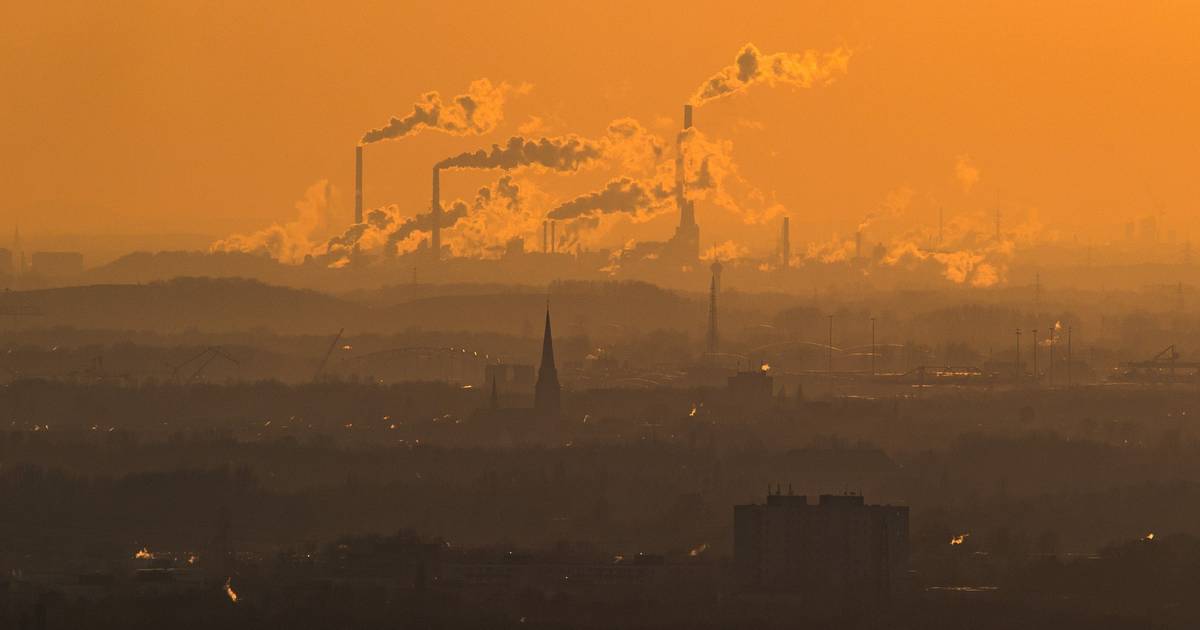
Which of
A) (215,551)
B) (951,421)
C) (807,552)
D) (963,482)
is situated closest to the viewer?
(807,552)

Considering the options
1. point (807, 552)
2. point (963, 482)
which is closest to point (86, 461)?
point (963, 482)

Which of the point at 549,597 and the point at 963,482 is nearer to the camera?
the point at 549,597

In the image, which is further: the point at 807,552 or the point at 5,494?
the point at 5,494

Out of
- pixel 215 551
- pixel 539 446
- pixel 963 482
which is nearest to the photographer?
pixel 215 551

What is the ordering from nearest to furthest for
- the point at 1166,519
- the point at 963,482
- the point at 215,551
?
the point at 215,551, the point at 1166,519, the point at 963,482

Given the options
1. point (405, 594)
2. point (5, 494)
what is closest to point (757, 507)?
point (405, 594)

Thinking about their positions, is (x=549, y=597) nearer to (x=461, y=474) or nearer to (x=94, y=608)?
(x=94, y=608)

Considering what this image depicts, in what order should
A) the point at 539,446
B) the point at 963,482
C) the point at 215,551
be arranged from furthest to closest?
the point at 539,446
the point at 963,482
the point at 215,551

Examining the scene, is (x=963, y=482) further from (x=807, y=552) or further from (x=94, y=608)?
(x=94, y=608)
